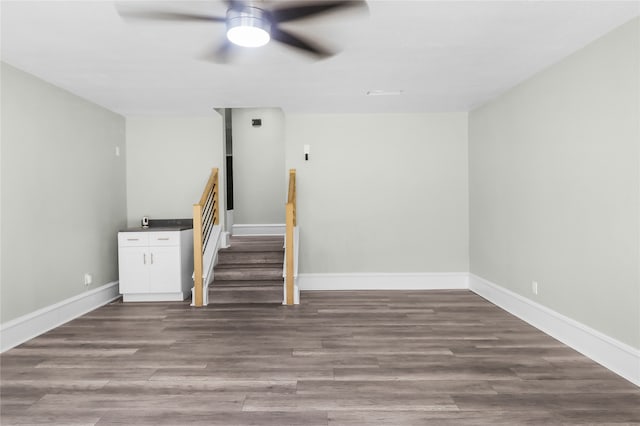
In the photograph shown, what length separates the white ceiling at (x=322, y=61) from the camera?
2.70 m

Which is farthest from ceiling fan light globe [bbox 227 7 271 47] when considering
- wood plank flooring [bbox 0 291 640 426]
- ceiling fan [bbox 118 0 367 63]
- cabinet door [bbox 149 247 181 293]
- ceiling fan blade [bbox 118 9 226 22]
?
cabinet door [bbox 149 247 181 293]

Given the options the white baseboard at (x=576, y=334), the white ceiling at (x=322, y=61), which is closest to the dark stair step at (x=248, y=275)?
the white ceiling at (x=322, y=61)

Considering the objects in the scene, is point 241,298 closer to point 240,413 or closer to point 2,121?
point 240,413

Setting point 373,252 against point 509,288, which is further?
point 373,252

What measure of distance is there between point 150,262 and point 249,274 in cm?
132

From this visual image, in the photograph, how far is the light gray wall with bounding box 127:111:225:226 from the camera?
19.5 ft

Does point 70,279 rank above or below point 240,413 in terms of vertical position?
above

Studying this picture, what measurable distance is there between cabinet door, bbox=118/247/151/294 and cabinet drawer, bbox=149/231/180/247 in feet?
0.54

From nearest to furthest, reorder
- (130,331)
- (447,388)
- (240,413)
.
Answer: (240,413), (447,388), (130,331)

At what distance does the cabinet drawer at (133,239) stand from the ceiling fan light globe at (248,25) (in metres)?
3.49

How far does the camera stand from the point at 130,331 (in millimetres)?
4004

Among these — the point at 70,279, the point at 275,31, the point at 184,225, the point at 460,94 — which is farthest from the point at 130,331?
the point at 460,94

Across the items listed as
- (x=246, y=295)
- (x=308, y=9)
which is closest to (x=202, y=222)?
(x=246, y=295)

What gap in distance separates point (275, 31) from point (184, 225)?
3.86 meters
